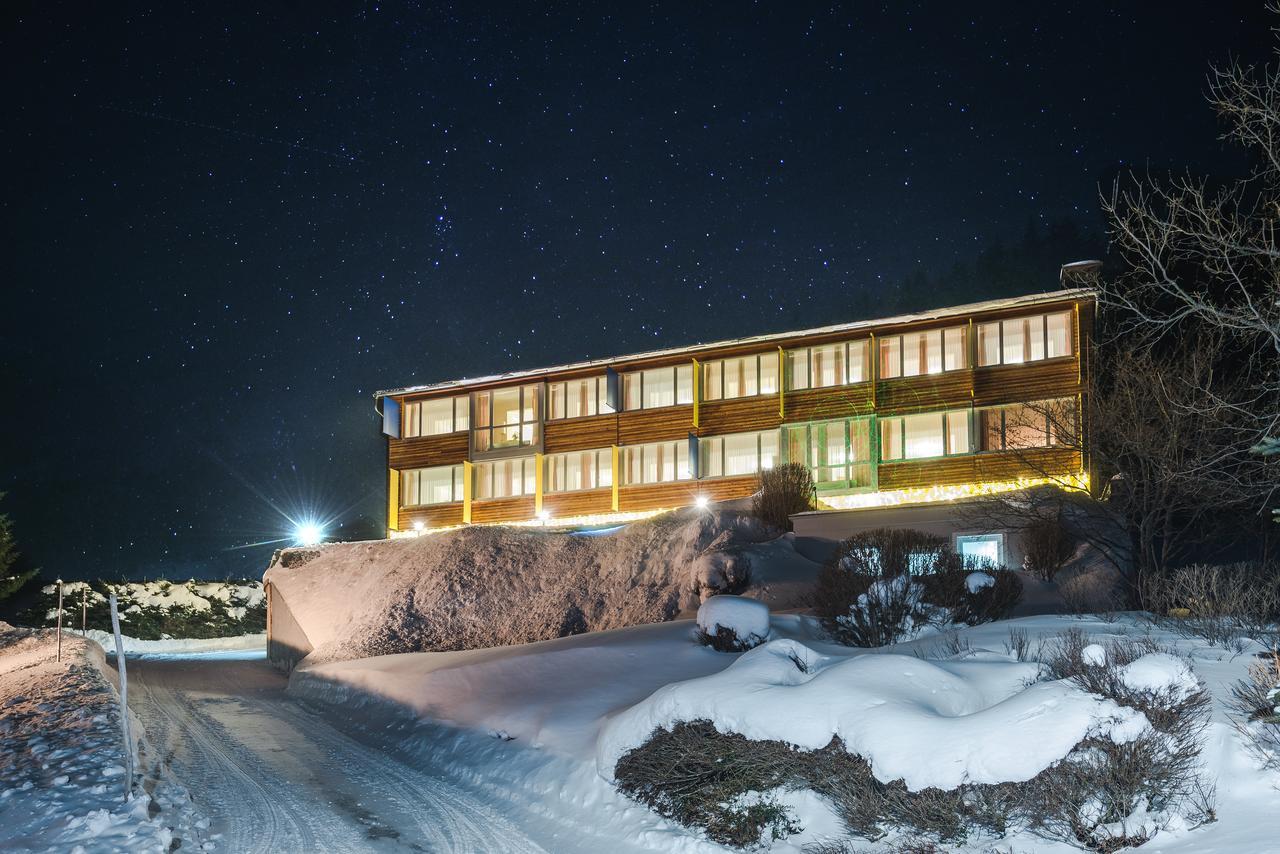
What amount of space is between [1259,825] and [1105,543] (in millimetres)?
15236

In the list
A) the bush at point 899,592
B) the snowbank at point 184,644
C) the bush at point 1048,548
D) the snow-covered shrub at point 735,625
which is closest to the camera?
the bush at point 899,592

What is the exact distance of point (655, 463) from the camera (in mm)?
36125

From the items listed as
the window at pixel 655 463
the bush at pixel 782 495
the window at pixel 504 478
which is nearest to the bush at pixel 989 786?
the bush at pixel 782 495

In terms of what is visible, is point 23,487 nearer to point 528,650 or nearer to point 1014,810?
point 528,650

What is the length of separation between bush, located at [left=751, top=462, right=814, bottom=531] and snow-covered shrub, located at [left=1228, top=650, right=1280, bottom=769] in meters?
17.9

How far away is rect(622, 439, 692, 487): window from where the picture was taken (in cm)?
3559

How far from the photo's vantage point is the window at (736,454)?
3391 centimetres

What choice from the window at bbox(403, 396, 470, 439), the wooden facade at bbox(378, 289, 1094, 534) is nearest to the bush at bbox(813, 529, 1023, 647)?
the wooden facade at bbox(378, 289, 1094, 534)

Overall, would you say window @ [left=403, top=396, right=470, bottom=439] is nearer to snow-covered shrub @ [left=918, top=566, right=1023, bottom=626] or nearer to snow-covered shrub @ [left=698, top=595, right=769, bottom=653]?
snow-covered shrub @ [left=698, top=595, right=769, bottom=653]

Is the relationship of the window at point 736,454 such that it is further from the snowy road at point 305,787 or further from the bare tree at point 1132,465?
the snowy road at point 305,787

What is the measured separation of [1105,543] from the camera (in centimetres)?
2275

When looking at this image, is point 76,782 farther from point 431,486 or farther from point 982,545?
point 431,486

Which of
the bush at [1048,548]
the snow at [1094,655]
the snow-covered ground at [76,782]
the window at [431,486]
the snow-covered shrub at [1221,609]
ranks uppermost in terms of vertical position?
the window at [431,486]

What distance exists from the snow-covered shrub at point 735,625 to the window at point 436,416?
23894 millimetres
